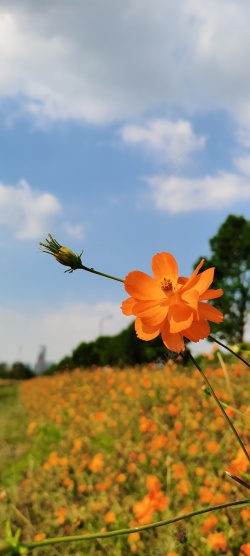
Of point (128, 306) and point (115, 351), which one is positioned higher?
point (115, 351)

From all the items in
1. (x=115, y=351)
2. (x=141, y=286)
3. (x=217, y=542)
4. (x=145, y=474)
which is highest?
(x=115, y=351)

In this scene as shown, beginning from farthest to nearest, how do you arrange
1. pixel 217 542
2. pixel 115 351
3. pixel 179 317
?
1. pixel 115 351
2. pixel 217 542
3. pixel 179 317

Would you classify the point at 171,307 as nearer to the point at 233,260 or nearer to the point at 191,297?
the point at 191,297

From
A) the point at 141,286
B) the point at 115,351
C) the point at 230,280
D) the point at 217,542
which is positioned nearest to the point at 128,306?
the point at 141,286

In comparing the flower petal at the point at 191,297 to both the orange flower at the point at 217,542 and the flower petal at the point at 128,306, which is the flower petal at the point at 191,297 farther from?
the orange flower at the point at 217,542

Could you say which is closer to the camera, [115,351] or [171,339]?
[171,339]

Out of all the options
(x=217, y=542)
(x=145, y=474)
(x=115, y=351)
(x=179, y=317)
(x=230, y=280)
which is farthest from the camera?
(x=230, y=280)

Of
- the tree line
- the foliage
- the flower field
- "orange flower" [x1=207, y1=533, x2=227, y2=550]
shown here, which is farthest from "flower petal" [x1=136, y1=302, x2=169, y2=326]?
the tree line
